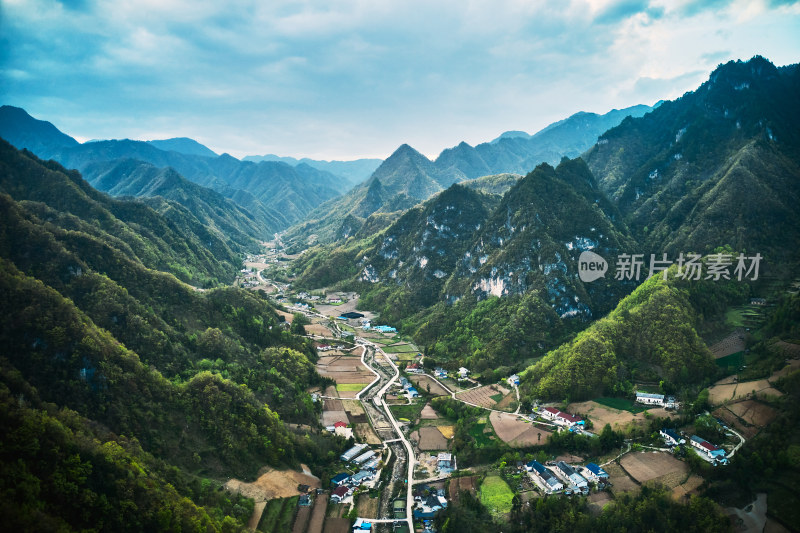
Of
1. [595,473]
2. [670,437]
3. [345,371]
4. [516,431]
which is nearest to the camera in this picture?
[595,473]

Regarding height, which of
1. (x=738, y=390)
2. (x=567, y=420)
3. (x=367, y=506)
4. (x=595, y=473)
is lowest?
(x=367, y=506)

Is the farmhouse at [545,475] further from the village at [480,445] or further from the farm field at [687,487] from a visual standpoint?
the farm field at [687,487]

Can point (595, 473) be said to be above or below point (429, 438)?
above

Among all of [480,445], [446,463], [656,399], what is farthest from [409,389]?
[656,399]

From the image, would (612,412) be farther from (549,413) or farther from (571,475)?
(571,475)

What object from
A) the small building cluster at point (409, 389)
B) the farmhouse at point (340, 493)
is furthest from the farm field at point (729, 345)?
the farmhouse at point (340, 493)

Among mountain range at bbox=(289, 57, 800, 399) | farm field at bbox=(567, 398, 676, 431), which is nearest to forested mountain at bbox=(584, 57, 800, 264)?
mountain range at bbox=(289, 57, 800, 399)

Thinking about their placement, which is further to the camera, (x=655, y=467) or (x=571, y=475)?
(x=655, y=467)
